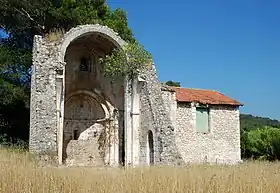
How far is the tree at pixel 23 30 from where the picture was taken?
23.6 meters

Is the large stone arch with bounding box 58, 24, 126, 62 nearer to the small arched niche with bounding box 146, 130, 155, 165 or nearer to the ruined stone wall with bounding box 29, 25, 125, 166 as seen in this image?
the ruined stone wall with bounding box 29, 25, 125, 166

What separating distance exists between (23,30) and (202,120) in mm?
12789

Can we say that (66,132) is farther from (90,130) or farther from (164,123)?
(164,123)

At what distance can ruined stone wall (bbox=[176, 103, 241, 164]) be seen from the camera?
24.1 meters

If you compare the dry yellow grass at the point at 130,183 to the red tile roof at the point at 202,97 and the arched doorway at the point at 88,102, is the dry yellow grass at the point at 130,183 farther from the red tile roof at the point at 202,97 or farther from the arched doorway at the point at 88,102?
the red tile roof at the point at 202,97

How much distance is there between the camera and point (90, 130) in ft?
81.0

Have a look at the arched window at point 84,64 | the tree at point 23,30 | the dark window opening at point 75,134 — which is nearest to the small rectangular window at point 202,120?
the tree at point 23,30

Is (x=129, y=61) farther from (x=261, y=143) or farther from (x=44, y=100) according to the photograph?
(x=261, y=143)

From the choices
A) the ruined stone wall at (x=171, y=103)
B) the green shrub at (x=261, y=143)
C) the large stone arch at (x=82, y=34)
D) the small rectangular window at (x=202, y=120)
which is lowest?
the green shrub at (x=261, y=143)

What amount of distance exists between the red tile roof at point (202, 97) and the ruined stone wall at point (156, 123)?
362 centimetres

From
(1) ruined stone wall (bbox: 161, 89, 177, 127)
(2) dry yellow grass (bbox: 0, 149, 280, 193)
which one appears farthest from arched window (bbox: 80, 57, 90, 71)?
(2) dry yellow grass (bbox: 0, 149, 280, 193)

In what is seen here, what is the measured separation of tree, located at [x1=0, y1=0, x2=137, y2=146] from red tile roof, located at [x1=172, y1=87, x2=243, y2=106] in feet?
16.0

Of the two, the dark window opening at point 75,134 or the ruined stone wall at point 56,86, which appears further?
the dark window opening at point 75,134

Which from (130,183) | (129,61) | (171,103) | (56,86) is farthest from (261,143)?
(130,183)
